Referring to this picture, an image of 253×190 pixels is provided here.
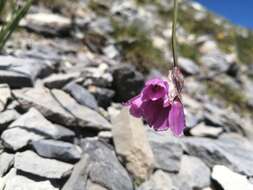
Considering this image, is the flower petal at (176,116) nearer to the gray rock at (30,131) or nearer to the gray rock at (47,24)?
the gray rock at (30,131)

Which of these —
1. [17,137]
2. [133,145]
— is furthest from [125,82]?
→ [17,137]

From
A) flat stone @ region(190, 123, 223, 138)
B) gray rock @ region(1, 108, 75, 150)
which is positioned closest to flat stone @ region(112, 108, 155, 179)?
gray rock @ region(1, 108, 75, 150)

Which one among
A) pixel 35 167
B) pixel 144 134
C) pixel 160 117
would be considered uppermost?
pixel 160 117

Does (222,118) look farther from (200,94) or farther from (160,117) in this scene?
(160,117)

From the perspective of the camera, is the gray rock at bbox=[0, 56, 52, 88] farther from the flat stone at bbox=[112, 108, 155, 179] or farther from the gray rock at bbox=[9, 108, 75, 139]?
the flat stone at bbox=[112, 108, 155, 179]

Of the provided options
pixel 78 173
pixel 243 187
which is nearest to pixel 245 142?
pixel 243 187

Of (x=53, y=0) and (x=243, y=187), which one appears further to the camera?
(x=53, y=0)

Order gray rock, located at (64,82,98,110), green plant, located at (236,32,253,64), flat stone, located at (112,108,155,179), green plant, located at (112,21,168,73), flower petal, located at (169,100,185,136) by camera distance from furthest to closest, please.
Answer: green plant, located at (236,32,253,64)
green plant, located at (112,21,168,73)
gray rock, located at (64,82,98,110)
flat stone, located at (112,108,155,179)
flower petal, located at (169,100,185,136)

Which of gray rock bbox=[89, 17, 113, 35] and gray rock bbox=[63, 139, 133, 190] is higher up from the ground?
gray rock bbox=[89, 17, 113, 35]
